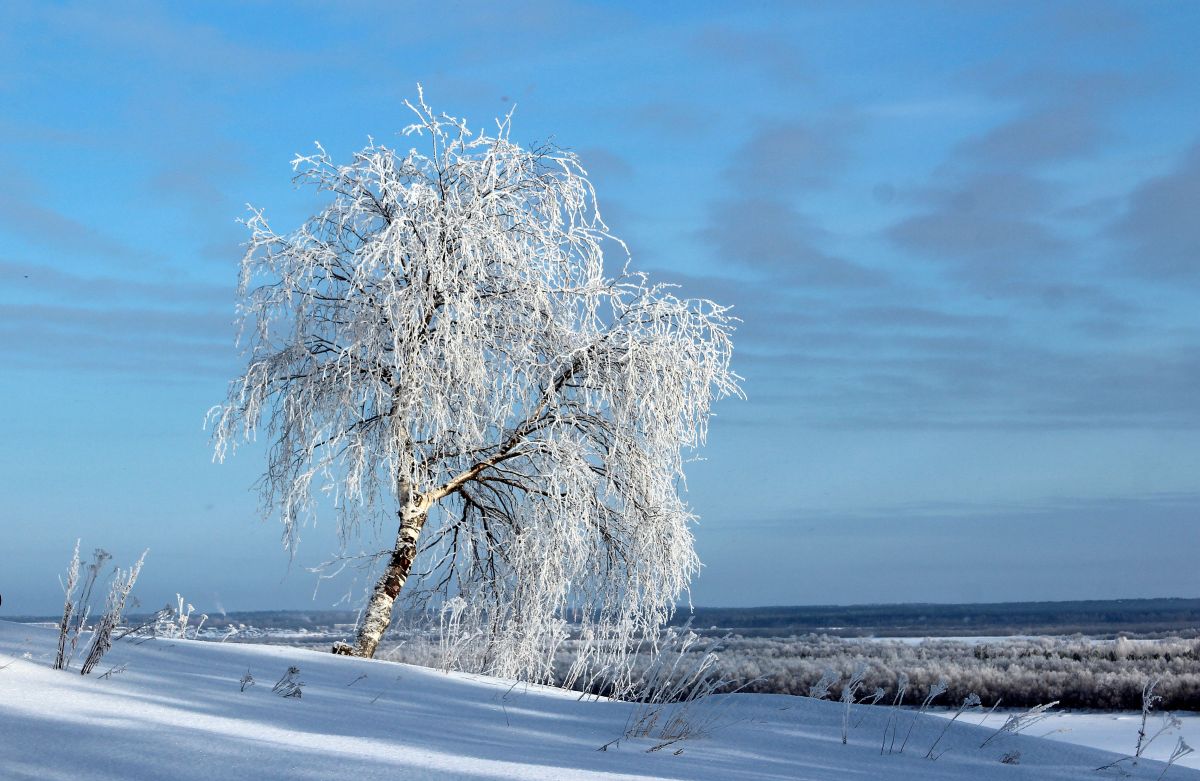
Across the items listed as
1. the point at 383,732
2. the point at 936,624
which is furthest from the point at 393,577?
the point at 936,624

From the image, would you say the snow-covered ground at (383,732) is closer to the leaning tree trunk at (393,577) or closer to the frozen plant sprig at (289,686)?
the frozen plant sprig at (289,686)

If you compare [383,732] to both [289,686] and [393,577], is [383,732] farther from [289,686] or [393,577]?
[393,577]

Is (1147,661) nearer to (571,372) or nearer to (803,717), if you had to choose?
(571,372)

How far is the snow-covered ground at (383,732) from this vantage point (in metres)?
3.12

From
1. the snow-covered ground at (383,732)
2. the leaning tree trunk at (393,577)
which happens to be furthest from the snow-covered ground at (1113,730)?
the leaning tree trunk at (393,577)

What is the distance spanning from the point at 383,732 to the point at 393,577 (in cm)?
678

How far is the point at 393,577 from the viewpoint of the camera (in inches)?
418

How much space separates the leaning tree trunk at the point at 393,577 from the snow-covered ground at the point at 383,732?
11.4ft

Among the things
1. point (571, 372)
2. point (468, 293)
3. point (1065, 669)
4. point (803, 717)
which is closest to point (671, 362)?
point (571, 372)

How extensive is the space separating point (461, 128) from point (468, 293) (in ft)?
6.84

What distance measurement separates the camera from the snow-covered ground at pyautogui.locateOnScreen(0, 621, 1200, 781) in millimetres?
3117

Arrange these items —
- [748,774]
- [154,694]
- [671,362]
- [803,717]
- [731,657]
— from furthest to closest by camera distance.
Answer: [731,657]
[671,362]
[803,717]
[154,694]
[748,774]

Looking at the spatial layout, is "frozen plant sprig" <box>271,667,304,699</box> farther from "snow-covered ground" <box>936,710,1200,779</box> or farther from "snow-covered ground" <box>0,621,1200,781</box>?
"snow-covered ground" <box>936,710,1200,779</box>

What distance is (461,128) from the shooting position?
10742 millimetres
